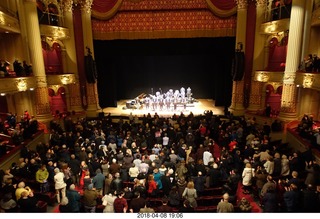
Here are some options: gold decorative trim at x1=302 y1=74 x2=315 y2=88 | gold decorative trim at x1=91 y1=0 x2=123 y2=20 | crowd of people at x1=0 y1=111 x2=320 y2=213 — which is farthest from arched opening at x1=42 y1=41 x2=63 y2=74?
gold decorative trim at x1=302 y1=74 x2=315 y2=88

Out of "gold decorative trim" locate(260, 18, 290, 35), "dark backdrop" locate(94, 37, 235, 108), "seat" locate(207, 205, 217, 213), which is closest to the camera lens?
"seat" locate(207, 205, 217, 213)

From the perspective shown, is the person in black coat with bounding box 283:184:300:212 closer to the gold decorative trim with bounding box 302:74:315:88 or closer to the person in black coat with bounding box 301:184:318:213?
the person in black coat with bounding box 301:184:318:213

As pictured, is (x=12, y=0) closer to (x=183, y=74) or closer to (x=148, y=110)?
(x=148, y=110)

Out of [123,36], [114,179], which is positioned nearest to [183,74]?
[123,36]

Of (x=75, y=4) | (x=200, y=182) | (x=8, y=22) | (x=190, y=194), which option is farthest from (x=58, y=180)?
(x=75, y=4)

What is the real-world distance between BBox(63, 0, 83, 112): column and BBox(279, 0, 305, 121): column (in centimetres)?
1250

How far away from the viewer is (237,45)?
54.6ft

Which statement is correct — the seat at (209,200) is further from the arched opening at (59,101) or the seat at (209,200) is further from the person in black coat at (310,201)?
the arched opening at (59,101)

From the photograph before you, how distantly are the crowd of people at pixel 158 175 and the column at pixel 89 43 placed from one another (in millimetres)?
7066

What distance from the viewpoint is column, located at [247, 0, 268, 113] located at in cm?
1580

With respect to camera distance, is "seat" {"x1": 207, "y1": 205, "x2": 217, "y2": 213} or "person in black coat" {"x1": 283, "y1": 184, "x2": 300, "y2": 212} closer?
"person in black coat" {"x1": 283, "y1": 184, "x2": 300, "y2": 212}

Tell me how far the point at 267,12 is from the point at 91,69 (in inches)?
444

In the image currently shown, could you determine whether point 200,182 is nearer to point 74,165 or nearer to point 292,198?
point 292,198

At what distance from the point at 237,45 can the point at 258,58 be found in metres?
1.53
